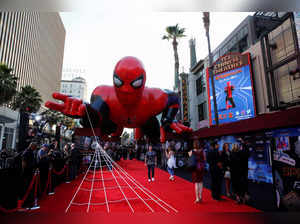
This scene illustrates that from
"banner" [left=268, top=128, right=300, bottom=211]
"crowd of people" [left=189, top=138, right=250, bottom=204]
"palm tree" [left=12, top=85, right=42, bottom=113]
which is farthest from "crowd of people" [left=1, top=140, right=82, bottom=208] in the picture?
"palm tree" [left=12, top=85, right=42, bottom=113]

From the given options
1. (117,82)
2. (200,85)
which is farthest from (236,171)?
(200,85)

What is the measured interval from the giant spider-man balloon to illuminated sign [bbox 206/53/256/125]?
7.34 metres

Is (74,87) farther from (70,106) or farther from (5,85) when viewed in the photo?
(70,106)

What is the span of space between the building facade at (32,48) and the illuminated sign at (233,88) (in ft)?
82.0

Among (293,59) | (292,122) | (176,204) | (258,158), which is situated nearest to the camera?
(176,204)

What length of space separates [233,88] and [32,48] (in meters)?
48.5

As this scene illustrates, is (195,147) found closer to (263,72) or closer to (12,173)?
(12,173)

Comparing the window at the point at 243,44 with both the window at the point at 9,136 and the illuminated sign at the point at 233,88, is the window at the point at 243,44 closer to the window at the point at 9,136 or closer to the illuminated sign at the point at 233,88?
the illuminated sign at the point at 233,88

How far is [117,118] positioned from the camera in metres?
7.03

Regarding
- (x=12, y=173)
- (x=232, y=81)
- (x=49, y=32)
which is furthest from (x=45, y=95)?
(x=12, y=173)

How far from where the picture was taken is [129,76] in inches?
223

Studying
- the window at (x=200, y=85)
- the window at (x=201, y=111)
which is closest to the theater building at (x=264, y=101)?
the window at (x=200, y=85)

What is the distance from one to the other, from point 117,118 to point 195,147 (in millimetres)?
3157

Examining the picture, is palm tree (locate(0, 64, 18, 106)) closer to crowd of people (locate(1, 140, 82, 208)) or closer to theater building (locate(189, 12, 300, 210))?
crowd of people (locate(1, 140, 82, 208))
